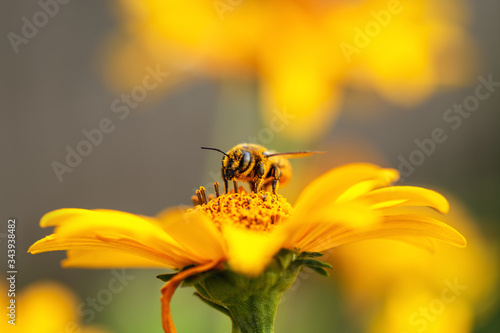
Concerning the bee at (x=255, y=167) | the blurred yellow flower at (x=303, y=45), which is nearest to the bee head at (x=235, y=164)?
the bee at (x=255, y=167)

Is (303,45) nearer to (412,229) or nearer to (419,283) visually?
(419,283)

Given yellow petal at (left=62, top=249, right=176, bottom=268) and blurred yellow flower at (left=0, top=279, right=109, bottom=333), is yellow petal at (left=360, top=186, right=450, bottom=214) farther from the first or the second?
blurred yellow flower at (left=0, top=279, right=109, bottom=333)

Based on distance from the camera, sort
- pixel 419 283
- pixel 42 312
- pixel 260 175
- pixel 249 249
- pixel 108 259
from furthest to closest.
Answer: pixel 419 283
pixel 42 312
pixel 260 175
pixel 108 259
pixel 249 249

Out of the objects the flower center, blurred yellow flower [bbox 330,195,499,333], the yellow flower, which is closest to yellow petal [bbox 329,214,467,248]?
the yellow flower

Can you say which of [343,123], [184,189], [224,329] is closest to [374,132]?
[343,123]

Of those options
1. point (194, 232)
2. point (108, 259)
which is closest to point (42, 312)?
point (108, 259)
